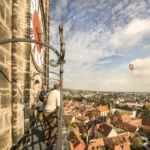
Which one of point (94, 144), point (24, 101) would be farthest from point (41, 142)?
point (94, 144)

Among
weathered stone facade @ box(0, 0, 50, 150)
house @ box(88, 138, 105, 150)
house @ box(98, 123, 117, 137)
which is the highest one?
weathered stone facade @ box(0, 0, 50, 150)

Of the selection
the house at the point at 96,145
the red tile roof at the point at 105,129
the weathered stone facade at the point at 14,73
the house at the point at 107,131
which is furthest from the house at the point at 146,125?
the weathered stone facade at the point at 14,73

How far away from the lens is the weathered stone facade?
315cm

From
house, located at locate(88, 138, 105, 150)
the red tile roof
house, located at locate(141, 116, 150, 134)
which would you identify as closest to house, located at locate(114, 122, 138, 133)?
house, located at locate(141, 116, 150, 134)

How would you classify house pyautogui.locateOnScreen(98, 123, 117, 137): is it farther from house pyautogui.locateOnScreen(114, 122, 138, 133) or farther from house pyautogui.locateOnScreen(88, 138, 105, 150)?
house pyautogui.locateOnScreen(114, 122, 138, 133)

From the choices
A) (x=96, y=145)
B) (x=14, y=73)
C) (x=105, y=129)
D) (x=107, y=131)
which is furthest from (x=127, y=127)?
(x=14, y=73)

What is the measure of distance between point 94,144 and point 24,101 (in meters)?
40.4

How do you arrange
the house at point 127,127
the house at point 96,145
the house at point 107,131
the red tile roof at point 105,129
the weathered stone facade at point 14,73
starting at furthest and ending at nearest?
the house at point 127,127, the red tile roof at point 105,129, the house at point 107,131, the house at point 96,145, the weathered stone facade at point 14,73

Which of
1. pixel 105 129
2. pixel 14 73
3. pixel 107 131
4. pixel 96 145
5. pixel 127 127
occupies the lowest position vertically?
pixel 96 145

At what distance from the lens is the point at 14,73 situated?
3592 mm

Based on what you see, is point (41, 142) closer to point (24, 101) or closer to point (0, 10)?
point (24, 101)

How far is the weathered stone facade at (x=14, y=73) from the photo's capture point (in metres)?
3.15

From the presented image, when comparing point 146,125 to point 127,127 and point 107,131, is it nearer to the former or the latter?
point 127,127

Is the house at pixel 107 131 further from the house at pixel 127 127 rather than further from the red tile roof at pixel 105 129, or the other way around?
the house at pixel 127 127
